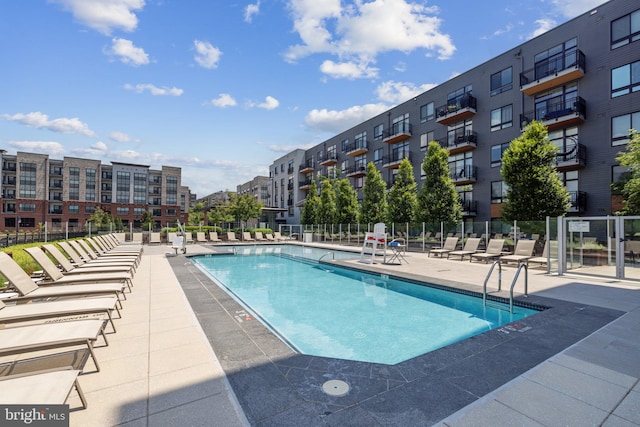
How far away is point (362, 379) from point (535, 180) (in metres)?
15.6

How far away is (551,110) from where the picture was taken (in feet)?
63.0

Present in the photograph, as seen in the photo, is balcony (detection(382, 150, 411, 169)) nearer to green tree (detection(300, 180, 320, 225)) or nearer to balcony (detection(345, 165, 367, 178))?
balcony (detection(345, 165, 367, 178))

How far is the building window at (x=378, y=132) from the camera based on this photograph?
32.7 metres

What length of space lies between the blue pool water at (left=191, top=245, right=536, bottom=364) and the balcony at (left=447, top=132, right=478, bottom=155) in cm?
1715

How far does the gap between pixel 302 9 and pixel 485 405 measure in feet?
34.5

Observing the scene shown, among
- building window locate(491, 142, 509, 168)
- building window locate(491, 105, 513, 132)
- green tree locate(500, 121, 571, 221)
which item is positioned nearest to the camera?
green tree locate(500, 121, 571, 221)

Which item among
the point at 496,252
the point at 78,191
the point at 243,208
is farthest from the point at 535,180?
the point at 78,191

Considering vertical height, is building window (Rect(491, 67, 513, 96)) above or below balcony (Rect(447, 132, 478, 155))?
above

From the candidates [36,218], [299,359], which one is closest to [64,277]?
[299,359]

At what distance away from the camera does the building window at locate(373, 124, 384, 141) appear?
107ft

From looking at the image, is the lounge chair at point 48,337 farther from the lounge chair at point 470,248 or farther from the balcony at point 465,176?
the balcony at point 465,176

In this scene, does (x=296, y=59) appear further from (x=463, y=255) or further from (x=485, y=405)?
(x=485, y=405)

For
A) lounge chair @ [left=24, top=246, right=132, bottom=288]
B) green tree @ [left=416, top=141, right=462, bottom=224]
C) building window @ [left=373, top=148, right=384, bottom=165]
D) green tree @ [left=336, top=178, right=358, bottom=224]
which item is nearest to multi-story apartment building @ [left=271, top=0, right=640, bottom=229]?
building window @ [left=373, top=148, right=384, bottom=165]

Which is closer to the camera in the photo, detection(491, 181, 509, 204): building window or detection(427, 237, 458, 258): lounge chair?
detection(427, 237, 458, 258): lounge chair
